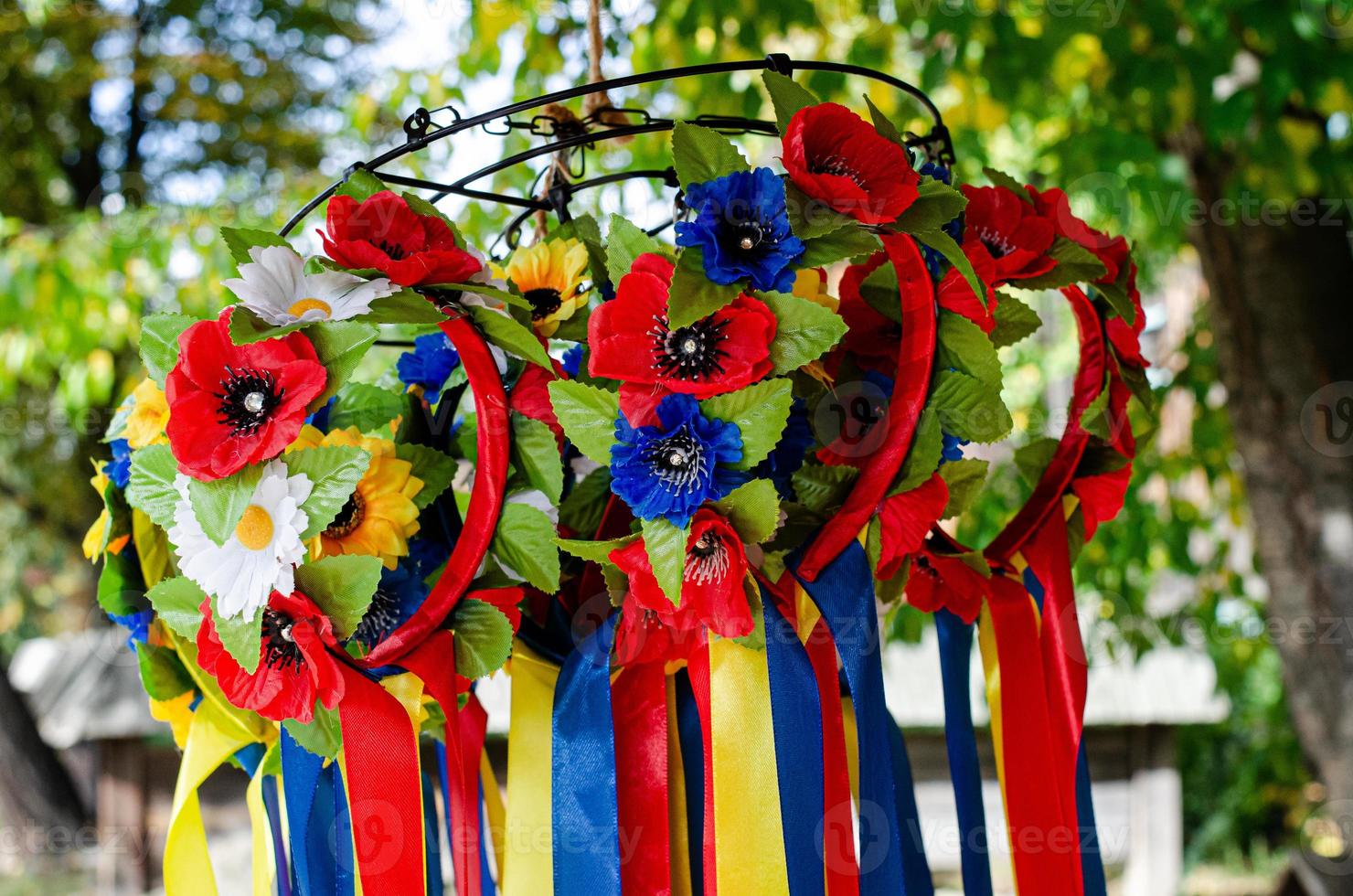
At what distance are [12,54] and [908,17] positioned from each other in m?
4.04

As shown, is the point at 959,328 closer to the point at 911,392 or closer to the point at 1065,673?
the point at 911,392

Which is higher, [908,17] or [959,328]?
[908,17]

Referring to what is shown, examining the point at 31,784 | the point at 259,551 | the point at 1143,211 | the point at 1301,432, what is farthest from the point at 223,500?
the point at 31,784

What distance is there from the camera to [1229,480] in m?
1.82

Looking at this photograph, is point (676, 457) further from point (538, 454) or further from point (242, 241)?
point (242, 241)

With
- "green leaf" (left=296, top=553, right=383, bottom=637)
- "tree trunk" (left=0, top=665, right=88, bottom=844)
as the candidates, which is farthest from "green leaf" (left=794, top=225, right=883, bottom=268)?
"tree trunk" (left=0, top=665, right=88, bottom=844)

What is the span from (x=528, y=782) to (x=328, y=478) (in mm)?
191

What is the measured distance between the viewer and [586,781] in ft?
1.56

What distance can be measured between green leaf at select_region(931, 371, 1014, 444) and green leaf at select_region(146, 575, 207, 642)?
0.33 meters

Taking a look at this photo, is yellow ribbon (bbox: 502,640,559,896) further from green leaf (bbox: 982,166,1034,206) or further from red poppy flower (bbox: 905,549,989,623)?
green leaf (bbox: 982,166,1034,206)

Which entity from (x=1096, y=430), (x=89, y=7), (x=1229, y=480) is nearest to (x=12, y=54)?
(x=89, y=7)

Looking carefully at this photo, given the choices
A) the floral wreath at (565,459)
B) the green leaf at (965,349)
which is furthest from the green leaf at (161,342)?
the green leaf at (965,349)

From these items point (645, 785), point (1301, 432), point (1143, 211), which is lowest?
point (645, 785)

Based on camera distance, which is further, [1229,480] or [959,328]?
[1229,480]
